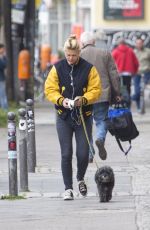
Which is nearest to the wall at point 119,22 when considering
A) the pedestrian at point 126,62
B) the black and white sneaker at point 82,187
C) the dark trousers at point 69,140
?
the pedestrian at point 126,62

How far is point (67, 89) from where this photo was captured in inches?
469

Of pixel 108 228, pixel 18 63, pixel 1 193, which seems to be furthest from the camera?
pixel 18 63

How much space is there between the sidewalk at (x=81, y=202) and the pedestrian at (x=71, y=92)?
0.54m

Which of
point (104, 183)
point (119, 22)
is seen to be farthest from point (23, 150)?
point (119, 22)

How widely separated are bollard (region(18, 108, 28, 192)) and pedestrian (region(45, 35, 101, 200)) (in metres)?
0.78

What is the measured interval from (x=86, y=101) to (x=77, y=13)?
41798 millimetres

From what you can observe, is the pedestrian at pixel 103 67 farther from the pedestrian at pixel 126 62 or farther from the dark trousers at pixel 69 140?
the pedestrian at pixel 126 62

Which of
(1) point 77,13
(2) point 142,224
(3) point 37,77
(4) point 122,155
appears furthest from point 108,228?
(1) point 77,13

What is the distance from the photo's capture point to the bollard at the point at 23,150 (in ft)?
41.6

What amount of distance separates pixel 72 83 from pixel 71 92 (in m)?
0.10

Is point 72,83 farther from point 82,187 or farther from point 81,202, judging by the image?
point 81,202

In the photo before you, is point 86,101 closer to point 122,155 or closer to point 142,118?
point 122,155

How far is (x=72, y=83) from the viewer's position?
11.9 meters

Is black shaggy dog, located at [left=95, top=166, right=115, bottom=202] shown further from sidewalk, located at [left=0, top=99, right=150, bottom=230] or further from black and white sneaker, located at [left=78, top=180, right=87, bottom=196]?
black and white sneaker, located at [left=78, top=180, right=87, bottom=196]
